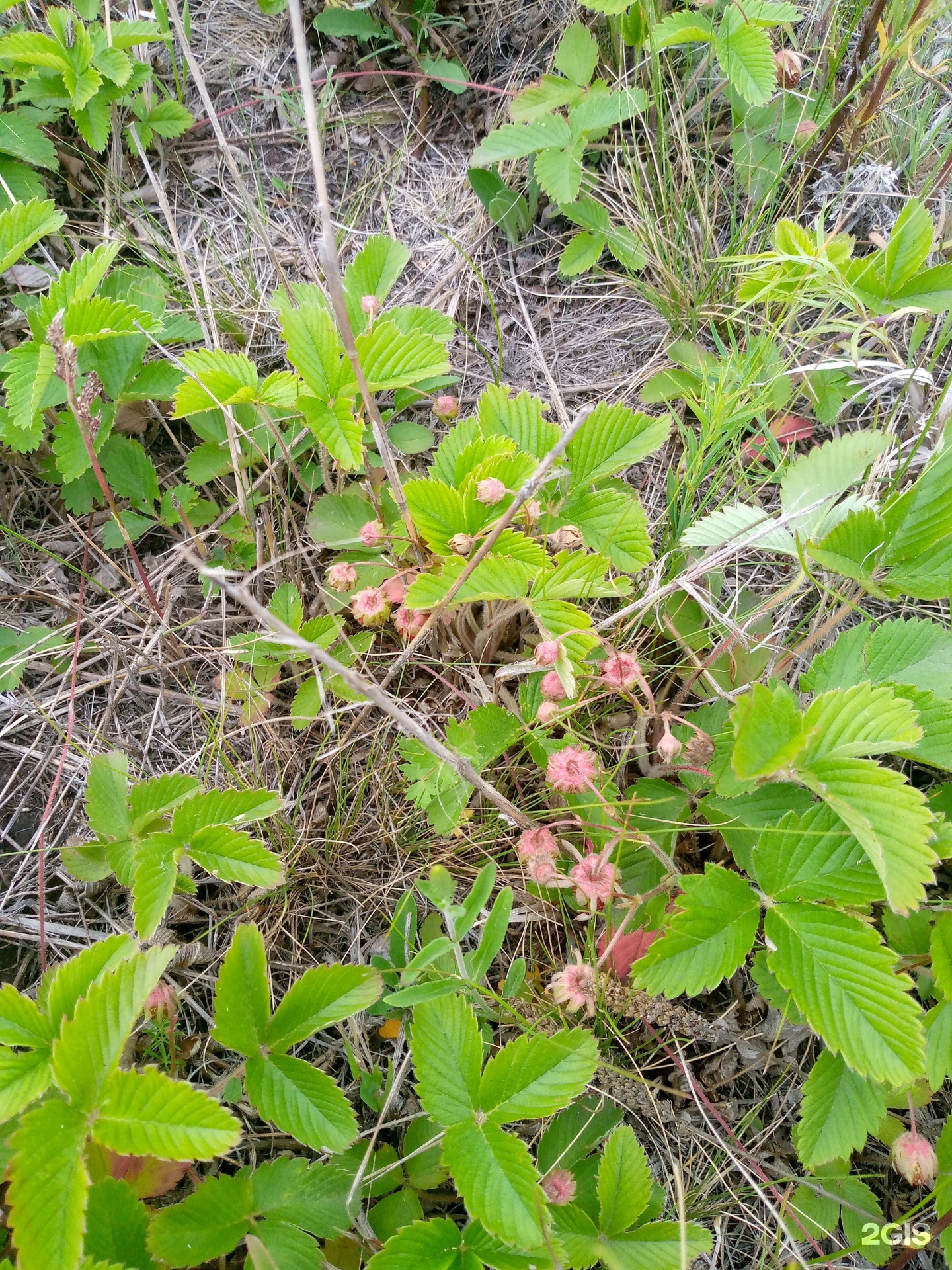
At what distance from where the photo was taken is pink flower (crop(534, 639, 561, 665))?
1204 mm

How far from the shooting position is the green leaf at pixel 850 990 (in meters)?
1.03

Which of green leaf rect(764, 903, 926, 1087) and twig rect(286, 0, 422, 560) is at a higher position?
twig rect(286, 0, 422, 560)

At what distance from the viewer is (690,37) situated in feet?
5.46

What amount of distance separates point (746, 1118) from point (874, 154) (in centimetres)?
219

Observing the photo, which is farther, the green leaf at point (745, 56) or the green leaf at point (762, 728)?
the green leaf at point (745, 56)

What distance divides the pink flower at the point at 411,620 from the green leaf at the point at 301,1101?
0.70 m

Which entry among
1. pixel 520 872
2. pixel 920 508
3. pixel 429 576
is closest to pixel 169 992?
pixel 520 872

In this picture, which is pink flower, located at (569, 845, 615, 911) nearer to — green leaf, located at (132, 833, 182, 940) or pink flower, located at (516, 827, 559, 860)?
pink flower, located at (516, 827, 559, 860)

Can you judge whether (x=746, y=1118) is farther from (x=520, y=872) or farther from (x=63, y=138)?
(x=63, y=138)

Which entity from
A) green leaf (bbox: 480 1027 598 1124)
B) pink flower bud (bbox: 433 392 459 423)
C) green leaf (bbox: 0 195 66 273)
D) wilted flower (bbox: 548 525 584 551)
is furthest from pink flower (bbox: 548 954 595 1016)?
green leaf (bbox: 0 195 66 273)

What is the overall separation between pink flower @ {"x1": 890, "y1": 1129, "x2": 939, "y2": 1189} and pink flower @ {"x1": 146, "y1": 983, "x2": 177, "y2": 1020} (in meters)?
1.16

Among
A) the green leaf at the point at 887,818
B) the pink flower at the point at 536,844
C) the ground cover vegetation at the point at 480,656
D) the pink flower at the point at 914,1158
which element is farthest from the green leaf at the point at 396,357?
the pink flower at the point at 914,1158

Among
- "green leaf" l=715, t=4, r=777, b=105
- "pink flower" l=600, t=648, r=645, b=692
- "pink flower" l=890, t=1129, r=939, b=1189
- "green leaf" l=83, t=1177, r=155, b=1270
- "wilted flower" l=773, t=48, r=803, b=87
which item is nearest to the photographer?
"green leaf" l=83, t=1177, r=155, b=1270

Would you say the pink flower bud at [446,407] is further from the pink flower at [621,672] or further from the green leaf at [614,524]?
the pink flower at [621,672]
